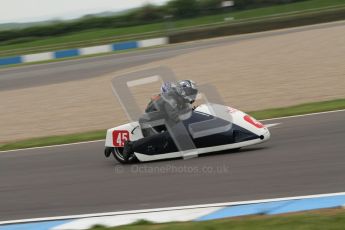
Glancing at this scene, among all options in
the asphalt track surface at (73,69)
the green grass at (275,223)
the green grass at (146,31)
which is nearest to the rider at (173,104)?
the green grass at (275,223)

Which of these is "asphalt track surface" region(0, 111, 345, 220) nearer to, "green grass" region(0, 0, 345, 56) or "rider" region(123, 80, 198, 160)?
"rider" region(123, 80, 198, 160)

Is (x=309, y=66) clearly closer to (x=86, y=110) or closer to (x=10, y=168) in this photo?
(x=86, y=110)

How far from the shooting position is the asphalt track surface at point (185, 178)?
7.28 meters

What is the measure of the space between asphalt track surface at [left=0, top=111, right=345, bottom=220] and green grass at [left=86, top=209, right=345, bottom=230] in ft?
3.39

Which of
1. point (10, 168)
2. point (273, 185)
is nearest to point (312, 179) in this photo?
point (273, 185)

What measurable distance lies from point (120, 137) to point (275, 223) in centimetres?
482

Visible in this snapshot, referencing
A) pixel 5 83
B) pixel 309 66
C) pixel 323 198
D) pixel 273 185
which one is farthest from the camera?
pixel 5 83

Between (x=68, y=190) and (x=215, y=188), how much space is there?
2.15m

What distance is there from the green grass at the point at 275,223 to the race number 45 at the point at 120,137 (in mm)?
3739

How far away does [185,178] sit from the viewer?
827cm

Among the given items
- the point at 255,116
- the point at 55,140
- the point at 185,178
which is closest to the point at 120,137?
the point at 185,178

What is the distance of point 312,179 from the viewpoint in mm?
7254

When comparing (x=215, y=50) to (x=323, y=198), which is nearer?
(x=323, y=198)

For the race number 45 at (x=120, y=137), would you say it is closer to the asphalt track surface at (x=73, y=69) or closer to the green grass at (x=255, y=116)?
the green grass at (x=255, y=116)
